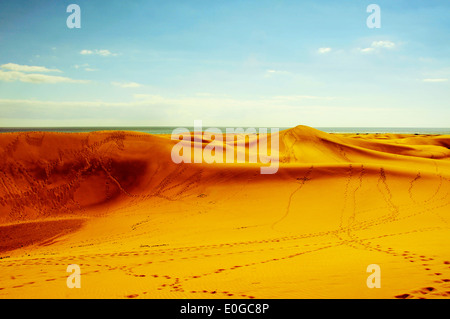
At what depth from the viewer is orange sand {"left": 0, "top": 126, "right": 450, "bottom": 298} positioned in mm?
4875

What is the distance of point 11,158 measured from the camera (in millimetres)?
16422

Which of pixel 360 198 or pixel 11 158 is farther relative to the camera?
pixel 11 158

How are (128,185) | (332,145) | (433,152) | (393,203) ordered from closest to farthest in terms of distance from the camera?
(393,203)
(128,185)
(332,145)
(433,152)

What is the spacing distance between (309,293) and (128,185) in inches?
532

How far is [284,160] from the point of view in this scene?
74.1ft

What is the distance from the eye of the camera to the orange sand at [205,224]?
16.0ft

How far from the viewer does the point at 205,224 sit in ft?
36.1

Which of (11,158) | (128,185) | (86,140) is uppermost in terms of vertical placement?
(86,140)

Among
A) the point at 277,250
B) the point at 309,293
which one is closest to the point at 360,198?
the point at 277,250

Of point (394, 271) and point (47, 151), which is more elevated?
point (47, 151)

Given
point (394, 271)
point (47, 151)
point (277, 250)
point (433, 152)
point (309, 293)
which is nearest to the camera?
point (309, 293)

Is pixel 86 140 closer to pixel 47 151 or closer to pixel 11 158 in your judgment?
pixel 47 151

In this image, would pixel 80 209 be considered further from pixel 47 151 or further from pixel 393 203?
pixel 393 203

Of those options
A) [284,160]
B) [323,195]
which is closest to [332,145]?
[284,160]
